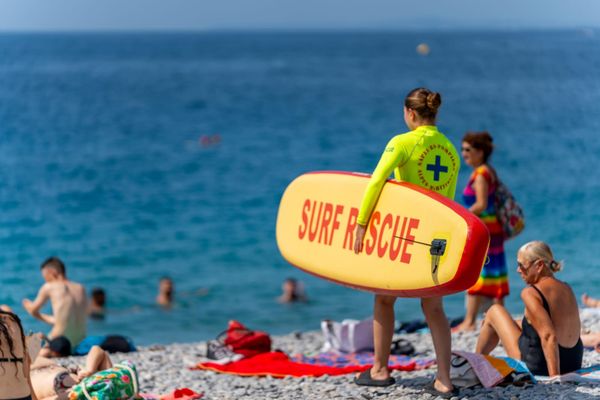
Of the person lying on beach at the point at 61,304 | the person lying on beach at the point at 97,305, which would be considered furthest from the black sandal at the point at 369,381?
the person lying on beach at the point at 97,305

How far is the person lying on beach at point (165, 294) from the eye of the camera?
16.9m

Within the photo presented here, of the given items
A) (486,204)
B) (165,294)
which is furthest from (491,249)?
(165,294)

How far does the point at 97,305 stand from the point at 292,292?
2.84 m

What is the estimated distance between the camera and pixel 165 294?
1697cm

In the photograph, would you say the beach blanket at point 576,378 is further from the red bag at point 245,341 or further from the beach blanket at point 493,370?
the red bag at point 245,341

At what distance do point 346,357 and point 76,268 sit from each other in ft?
41.9

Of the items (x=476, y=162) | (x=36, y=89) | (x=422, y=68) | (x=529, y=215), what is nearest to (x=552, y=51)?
(x=422, y=68)

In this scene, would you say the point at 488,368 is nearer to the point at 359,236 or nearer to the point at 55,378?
the point at 359,236

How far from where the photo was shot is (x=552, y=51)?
3482 inches

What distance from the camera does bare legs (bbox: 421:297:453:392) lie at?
239 inches

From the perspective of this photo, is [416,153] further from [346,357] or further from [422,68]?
[422,68]

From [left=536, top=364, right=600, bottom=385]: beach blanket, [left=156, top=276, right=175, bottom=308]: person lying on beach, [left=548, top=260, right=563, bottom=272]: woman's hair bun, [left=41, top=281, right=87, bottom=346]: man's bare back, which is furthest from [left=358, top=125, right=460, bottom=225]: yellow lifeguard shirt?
[left=156, top=276, right=175, bottom=308]: person lying on beach

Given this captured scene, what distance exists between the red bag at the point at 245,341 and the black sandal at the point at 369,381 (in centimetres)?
204

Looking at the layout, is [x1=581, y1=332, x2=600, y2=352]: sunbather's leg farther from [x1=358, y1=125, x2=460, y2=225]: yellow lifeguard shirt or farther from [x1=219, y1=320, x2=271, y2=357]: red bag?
[x1=219, y1=320, x2=271, y2=357]: red bag
